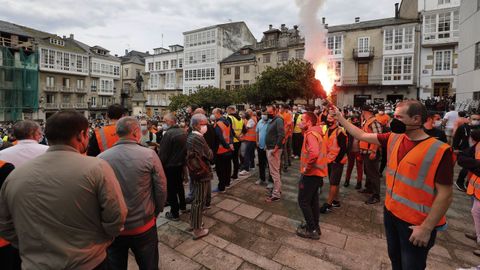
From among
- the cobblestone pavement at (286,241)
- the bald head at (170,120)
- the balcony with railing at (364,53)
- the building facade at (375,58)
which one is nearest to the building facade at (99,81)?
the building facade at (375,58)

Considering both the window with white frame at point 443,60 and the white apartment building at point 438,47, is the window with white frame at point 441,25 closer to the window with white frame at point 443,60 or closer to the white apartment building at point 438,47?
the white apartment building at point 438,47

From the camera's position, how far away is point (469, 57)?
42.0 ft

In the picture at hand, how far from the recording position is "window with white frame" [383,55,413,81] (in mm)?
26469

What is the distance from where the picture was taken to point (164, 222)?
464 centimetres

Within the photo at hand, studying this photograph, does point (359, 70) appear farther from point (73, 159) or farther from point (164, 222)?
point (73, 159)

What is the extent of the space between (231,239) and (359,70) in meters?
30.8

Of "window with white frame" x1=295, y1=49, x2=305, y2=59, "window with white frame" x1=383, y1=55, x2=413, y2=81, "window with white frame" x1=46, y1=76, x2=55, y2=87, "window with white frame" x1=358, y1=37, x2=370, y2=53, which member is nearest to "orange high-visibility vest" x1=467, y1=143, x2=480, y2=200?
"window with white frame" x1=383, y1=55, x2=413, y2=81

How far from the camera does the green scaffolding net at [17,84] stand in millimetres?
33125

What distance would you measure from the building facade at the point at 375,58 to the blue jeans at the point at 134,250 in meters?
26.7

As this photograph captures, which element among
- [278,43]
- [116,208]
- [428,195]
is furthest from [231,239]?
[278,43]

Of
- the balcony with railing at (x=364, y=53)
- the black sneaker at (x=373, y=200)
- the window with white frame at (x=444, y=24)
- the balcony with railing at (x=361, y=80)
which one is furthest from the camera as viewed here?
the balcony with railing at (x=361, y=80)

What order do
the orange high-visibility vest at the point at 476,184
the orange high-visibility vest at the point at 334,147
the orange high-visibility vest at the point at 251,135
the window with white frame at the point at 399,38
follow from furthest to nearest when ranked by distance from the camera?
the window with white frame at the point at 399,38, the orange high-visibility vest at the point at 251,135, the orange high-visibility vest at the point at 334,147, the orange high-visibility vest at the point at 476,184

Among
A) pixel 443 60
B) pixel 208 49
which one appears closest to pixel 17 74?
pixel 208 49

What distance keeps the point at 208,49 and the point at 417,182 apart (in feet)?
139
